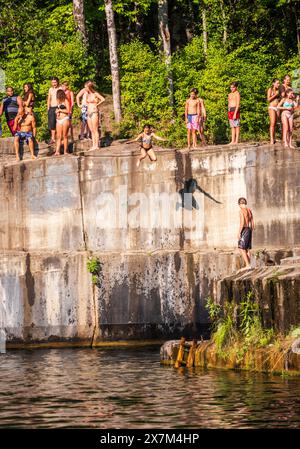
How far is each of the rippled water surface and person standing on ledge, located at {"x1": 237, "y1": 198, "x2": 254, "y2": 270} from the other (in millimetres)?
3610

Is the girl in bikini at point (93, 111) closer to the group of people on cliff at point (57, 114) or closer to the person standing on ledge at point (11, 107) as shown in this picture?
the group of people on cliff at point (57, 114)

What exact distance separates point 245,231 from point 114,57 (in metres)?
12.4

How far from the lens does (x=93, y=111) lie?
1591 inches

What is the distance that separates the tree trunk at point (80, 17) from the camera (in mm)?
50500

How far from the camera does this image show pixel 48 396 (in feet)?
92.3

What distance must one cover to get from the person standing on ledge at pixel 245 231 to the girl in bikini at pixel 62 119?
19.7 ft

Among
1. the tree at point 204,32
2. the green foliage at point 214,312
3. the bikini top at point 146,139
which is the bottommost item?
the green foliage at point 214,312

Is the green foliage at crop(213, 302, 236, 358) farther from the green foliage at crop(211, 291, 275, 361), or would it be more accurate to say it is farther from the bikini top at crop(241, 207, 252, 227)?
the bikini top at crop(241, 207, 252, 227)

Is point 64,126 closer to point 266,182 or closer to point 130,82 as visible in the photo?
point 266,182

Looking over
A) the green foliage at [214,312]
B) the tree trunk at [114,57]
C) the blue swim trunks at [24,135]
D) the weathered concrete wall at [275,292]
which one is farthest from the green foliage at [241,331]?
the tree trunk at [114,57]

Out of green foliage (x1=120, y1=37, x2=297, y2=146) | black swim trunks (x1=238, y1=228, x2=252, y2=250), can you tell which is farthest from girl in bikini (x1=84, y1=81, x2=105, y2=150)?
black swim trunks (x1=238, y1=228, x2=252, y2=250)
